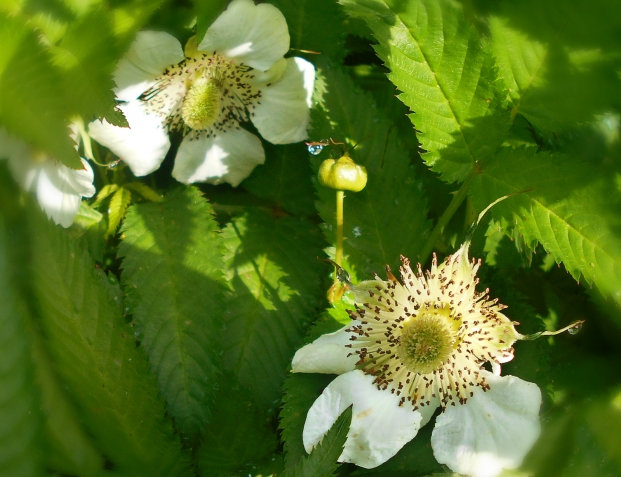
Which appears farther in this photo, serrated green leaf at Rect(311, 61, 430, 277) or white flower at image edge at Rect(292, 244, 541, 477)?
serrated green leaf at Rect(311, 61, 430, 277)

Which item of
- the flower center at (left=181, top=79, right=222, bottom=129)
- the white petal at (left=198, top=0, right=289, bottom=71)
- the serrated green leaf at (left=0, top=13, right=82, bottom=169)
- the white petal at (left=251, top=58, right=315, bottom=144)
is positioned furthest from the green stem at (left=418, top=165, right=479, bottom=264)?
the serrated green leaf at (left=0, top=13, right=82, bottom=169)

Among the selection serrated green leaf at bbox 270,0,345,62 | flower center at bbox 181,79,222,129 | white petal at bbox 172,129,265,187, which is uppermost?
serrated green leaf at bbox 270,0,345,62

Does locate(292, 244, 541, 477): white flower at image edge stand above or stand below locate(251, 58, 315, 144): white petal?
below

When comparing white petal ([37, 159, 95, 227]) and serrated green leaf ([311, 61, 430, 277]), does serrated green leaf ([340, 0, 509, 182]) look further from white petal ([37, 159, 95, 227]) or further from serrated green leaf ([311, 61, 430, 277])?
white petal ([37, 159, 95, 227])

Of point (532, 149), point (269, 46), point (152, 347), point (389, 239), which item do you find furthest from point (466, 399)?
point (269, 46)

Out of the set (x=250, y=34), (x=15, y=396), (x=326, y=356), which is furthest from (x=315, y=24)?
(x=15, y=396)

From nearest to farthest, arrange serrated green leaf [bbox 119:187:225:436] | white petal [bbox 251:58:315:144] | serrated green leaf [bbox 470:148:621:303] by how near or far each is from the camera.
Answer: serrated green leaf [bbox 470:148:621:303] → serrated green leaf [bbox 119:187:225:436] → white petal [bbox 251:58:315:144]

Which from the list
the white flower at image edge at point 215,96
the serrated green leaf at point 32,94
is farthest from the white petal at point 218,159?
the serrated green leaf at point 32,94

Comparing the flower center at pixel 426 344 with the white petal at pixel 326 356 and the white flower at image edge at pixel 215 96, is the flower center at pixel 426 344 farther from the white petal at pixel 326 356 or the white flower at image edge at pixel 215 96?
the white flower at image edge at pixel 215 96
